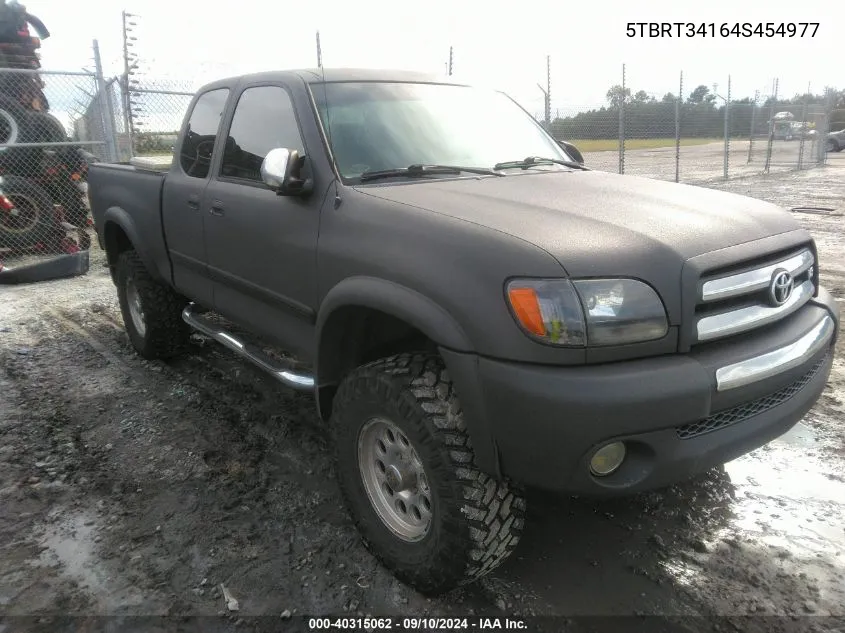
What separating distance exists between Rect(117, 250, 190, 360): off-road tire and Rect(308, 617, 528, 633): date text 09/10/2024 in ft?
9.81

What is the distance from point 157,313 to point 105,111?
20.6 ft

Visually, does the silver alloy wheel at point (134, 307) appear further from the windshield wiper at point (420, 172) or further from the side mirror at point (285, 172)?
the windshield wiper at point (420, 172)

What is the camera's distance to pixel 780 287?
231cm

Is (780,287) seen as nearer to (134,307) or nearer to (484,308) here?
(484,308)

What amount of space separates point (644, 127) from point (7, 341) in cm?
1388

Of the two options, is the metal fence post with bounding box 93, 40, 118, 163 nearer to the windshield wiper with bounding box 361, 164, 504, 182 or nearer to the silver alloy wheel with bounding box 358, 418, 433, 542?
the windshield wiper with bounding box 361, 164, 504, 182

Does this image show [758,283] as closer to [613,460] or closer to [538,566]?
[613,460]

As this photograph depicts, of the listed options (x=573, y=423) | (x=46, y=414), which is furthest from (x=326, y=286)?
(x=46, y=414)

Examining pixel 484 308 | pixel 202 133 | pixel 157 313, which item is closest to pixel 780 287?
pixel 484 308

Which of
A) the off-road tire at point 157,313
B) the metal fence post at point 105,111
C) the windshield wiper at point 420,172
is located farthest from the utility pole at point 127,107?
the windshield wiper at point 420,172

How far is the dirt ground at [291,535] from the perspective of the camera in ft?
7.98

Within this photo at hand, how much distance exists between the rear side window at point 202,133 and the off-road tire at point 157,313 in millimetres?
1041

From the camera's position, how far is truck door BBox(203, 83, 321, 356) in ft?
9.57

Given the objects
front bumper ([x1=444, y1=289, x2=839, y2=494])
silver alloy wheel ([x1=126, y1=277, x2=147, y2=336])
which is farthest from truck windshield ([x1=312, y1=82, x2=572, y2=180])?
silver alloy wheel ([x1=126, y1=277, x2=147, y2=336])
